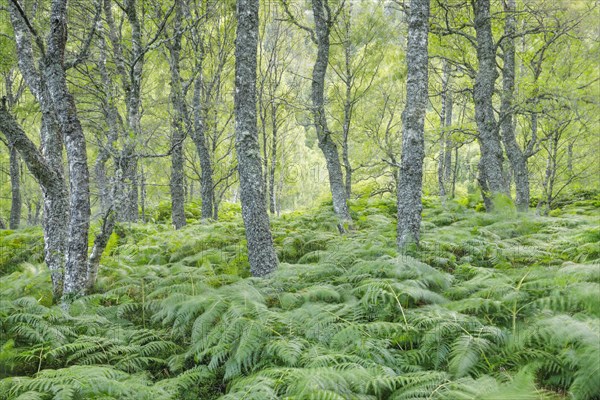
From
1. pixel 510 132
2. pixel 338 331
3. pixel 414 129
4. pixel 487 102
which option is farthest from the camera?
pixel 510 132

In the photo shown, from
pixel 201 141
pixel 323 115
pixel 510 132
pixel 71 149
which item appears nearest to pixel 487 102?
pixel 510 132

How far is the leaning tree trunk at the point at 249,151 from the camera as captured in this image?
5.23 metres

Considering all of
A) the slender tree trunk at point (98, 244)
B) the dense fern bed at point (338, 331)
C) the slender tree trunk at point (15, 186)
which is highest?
the slender tree trunk at point (15, 186)

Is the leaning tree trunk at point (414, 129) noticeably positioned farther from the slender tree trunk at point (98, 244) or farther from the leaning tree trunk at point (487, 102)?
the slender tree trunk at point (98, 244)

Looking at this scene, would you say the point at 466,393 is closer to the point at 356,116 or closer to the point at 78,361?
the point at 78,361

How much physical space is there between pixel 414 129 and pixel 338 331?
3260mm

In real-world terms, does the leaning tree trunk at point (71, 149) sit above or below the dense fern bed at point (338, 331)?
above

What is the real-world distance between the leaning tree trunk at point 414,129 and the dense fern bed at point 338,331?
17.4 inches

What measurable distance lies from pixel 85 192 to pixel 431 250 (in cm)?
472

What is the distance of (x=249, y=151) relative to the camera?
526 centimetres

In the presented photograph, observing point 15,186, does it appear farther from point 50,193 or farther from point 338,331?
point 338,331

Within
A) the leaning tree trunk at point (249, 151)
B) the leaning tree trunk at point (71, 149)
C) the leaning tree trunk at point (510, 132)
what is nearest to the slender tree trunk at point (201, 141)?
the leaning tree trunk at point (249, 151)

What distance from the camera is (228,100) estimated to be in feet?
48.9

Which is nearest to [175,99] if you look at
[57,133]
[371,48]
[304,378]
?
[57,133]
